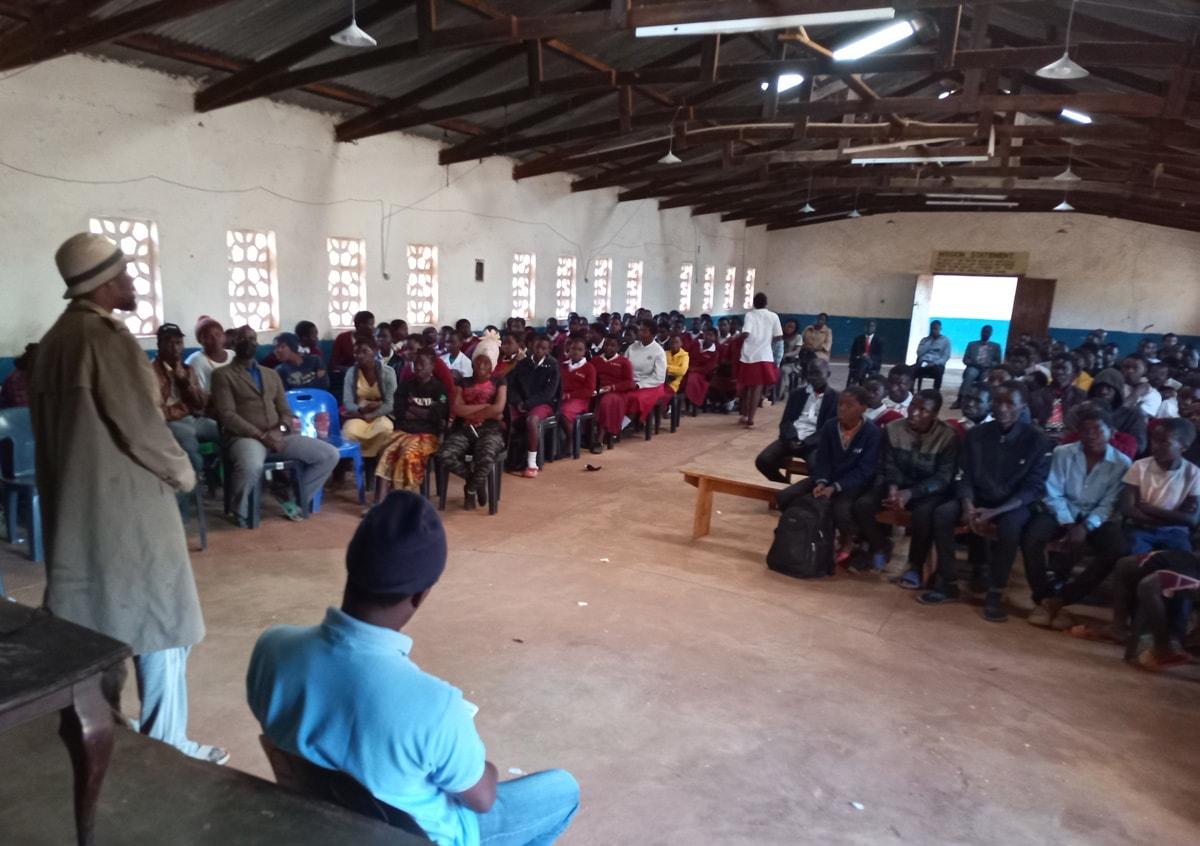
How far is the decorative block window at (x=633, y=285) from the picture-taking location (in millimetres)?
15242

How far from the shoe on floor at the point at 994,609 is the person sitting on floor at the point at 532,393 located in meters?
3.77

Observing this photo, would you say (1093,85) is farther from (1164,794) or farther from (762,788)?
(762,788)

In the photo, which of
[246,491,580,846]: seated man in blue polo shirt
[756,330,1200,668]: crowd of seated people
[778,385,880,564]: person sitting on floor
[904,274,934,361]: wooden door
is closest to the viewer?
[246,491,580,846]: seated man in blue polo shirt

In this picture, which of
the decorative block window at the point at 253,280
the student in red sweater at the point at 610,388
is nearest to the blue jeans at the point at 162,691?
the student in red sweater at the point at 610,388

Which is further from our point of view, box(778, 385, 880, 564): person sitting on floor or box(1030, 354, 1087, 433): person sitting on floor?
box(1030, 354, 1087, 433): person sitting on floor

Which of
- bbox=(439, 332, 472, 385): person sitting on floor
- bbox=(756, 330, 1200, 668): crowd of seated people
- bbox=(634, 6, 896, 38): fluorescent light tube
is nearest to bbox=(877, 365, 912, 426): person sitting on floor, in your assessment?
bbox=(756, 330, 1200, 668): crowd of seated people

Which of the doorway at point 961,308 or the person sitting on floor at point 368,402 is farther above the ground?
the doorway at point 961,308

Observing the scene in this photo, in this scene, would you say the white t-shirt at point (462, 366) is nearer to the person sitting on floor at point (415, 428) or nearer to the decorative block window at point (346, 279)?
the person sitting on floor at point (415, 428)

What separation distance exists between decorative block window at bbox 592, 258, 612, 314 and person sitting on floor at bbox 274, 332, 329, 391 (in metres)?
7.71

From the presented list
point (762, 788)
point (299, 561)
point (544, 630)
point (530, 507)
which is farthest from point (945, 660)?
point (299, 561)

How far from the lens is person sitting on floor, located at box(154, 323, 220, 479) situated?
5.40 metres

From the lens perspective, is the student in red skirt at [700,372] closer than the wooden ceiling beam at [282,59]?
No

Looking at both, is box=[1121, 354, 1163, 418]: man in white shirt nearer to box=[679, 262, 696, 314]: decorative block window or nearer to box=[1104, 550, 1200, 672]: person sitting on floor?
box=[1104, 550, 1200, 672]: person sitting on floor

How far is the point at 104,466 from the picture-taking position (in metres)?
2.18
